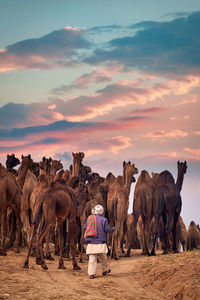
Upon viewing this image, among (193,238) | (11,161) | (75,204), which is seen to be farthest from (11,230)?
(193,238)

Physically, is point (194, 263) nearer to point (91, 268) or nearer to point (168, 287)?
point (168, 287)

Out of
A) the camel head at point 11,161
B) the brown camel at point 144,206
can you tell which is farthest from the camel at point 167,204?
the camel head at point 11,161

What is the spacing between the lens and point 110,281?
13.6 m

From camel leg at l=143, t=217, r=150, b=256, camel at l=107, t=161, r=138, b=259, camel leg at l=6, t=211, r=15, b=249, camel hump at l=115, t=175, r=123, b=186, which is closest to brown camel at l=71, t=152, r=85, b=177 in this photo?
camel hump at l=115, t=175, r=123, b=186

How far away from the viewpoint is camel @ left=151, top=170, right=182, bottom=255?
2248 centimetres

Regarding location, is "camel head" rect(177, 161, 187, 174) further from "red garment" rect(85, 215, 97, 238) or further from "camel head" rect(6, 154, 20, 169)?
"red garment" rect(85, 215, 97, 238)

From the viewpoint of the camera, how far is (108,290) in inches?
486

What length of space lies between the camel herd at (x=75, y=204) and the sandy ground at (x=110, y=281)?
3.42 ft

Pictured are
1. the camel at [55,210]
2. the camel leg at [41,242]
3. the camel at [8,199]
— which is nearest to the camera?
the camel leg at [41,242]

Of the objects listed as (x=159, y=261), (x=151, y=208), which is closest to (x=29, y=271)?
(x=159, y=261)

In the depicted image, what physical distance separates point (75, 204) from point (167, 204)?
23.6ft

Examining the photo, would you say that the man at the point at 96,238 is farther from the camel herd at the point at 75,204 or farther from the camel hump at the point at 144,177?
the camel hump at the point at 144,177

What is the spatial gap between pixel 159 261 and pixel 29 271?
14.5 feet

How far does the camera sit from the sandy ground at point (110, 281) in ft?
37.8
